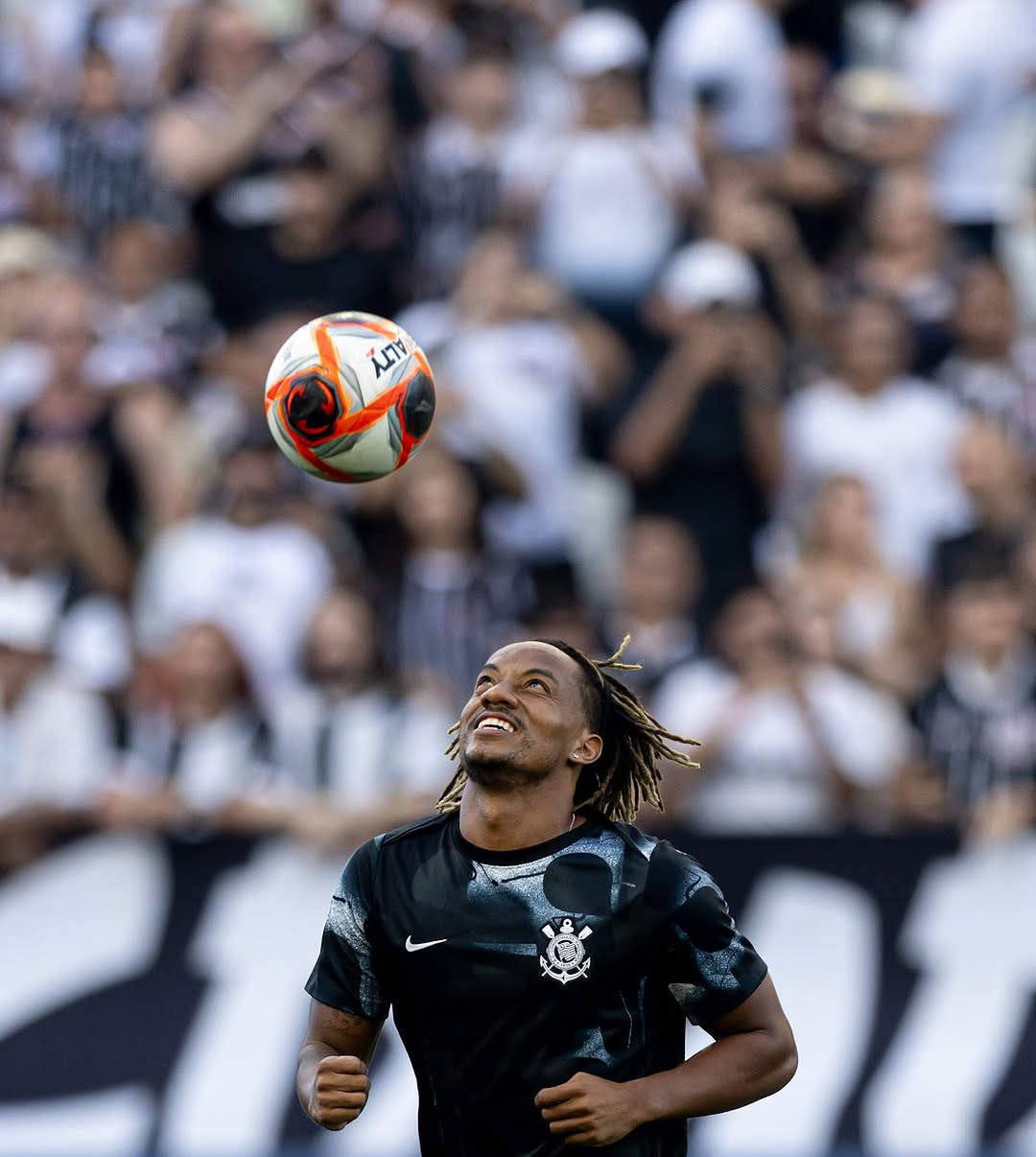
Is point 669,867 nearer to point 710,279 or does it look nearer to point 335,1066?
point 335,1066

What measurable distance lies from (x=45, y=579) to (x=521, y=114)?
13.0 ft

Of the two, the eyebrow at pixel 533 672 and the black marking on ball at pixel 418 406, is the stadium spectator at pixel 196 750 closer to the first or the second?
the black marking on ball at pixel 418 406

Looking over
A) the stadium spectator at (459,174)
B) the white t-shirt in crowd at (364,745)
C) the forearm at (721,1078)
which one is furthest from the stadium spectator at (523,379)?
the forearm at (721,1078)

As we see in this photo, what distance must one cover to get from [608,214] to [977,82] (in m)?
2.45

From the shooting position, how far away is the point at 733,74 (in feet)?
38.7

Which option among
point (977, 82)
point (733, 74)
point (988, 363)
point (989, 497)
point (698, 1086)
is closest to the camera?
point (698, 1086)

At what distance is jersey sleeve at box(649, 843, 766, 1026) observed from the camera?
15.9 ft

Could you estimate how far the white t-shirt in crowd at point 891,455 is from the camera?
33.8ft

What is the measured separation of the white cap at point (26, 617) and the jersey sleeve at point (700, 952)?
195 inches

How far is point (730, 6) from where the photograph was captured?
38.8 feet

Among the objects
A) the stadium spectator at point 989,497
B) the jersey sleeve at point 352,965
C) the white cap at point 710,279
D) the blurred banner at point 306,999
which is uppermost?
the white cap at point 710,279

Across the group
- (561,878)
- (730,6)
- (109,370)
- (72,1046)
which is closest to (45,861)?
(72,1046)

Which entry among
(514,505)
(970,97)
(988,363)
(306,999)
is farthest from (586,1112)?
(970,97)

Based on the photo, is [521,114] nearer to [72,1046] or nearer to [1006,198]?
[1006,198]
